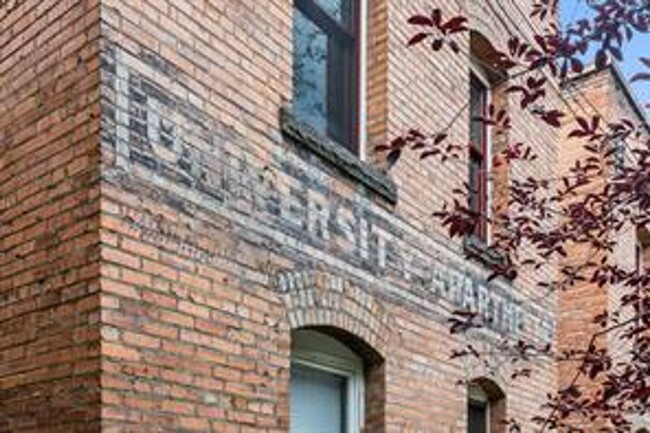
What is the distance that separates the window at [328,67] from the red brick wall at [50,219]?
2.08m

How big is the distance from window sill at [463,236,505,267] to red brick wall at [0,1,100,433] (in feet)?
14.8

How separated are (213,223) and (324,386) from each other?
2057 mm

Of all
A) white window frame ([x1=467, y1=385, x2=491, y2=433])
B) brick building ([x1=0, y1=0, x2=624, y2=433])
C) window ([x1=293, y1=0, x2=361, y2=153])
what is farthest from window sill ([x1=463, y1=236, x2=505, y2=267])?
window ([x1=293, y1=0, x2=361, y2=153])

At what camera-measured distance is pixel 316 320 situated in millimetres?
6559

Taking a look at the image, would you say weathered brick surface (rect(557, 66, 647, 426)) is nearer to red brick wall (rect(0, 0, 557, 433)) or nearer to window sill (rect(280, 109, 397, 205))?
red brick wall (rect(0, 0, 557, 433))

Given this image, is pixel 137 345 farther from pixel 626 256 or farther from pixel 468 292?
pixel 626 256

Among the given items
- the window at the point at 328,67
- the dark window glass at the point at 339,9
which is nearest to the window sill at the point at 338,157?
the window at the point at 328,67

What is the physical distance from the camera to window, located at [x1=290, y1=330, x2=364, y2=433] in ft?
22.6

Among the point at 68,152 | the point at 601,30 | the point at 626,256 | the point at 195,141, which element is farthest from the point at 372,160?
the point at 626,256

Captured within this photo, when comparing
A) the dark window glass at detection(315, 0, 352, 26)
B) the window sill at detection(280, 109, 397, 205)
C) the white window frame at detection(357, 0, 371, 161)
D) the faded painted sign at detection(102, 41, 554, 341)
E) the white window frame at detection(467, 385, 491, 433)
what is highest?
the dark window glass at detection(315, 0, 352, 26)

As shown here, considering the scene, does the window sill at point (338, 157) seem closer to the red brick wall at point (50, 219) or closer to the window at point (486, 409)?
the red brick wall at point (50, 219)

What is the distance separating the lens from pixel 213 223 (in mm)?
5703

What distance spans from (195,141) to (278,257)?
39.7 inches

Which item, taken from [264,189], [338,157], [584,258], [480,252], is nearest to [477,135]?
[480,252]
